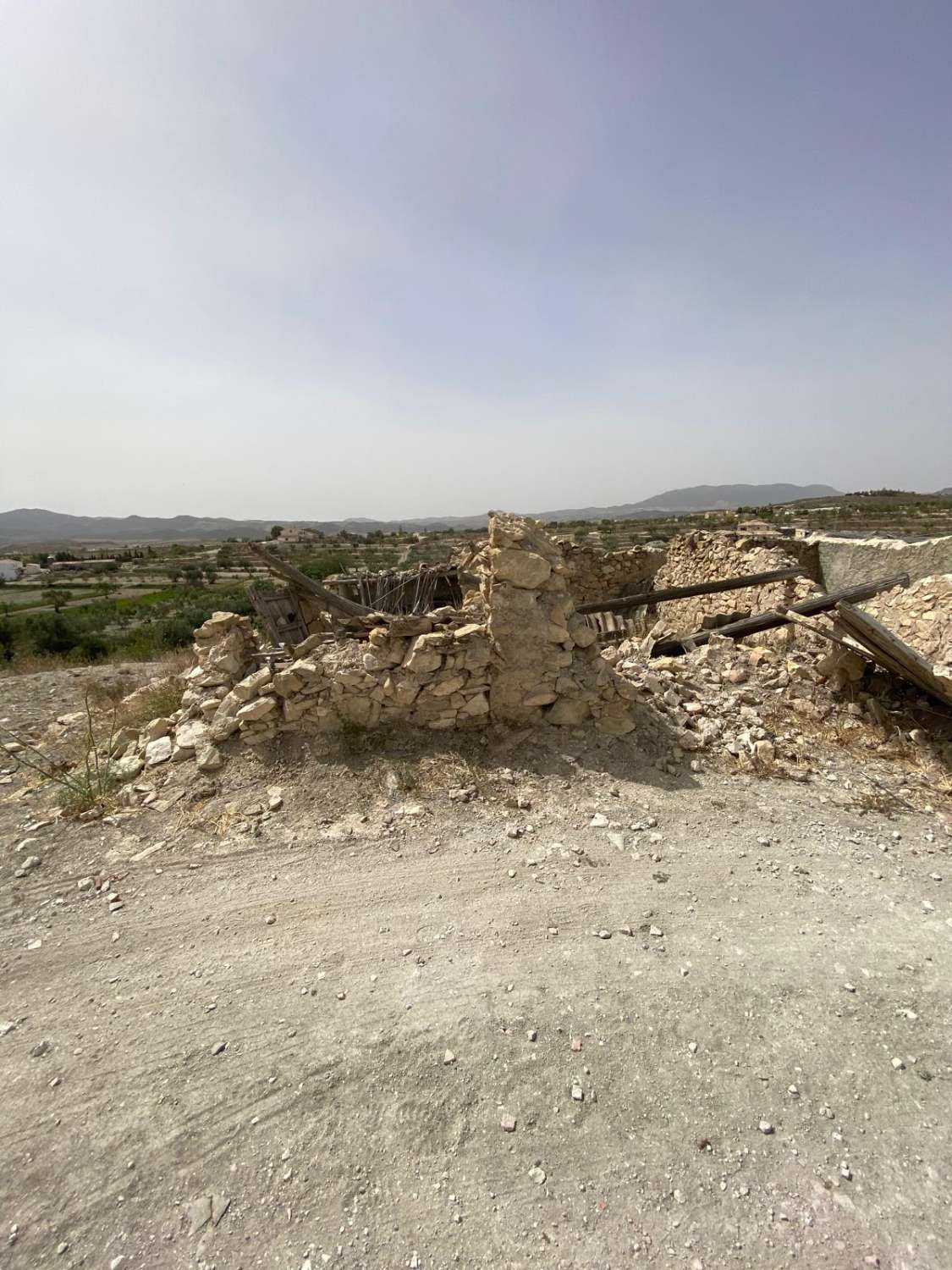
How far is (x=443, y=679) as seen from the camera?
5.31 meters

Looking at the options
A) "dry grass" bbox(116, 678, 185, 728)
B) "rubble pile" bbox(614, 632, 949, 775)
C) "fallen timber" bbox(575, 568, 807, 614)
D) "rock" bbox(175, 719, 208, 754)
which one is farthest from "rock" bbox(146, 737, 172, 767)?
"fallen timber" bbox(575, 568, 807, 614)

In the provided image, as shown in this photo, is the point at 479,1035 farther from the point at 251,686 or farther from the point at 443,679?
the point at 251,686

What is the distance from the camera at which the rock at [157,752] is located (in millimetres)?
5211

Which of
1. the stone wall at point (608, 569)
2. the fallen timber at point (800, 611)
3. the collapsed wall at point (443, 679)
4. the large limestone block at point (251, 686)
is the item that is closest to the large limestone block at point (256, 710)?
the collapsed wall at point (443, 679)

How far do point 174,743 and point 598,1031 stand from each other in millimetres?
4867

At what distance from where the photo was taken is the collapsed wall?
523 cm

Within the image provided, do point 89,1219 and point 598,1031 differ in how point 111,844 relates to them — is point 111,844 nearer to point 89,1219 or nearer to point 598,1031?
point 89,1219

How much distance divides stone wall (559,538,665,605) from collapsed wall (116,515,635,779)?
7.08 m

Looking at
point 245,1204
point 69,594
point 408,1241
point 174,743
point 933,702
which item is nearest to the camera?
point 408,1241

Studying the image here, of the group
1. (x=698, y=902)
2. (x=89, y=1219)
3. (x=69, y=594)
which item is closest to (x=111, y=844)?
(x=89, y=1219)

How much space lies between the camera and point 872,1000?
2893 millimetres

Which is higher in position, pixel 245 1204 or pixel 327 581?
pixel 327 581

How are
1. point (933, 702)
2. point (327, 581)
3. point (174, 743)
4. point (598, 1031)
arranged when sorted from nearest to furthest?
point (598, 1031) → point (174, 743) → point (933, 702) → point (327, 581)

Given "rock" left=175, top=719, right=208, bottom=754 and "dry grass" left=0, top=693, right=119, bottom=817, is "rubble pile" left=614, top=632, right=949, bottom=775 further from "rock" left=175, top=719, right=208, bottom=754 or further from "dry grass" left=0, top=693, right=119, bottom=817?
"dry grass" left=0, top=693, right=119, bottom=817
